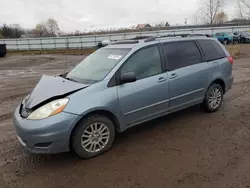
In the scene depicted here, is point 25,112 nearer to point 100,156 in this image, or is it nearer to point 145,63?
point 100,156

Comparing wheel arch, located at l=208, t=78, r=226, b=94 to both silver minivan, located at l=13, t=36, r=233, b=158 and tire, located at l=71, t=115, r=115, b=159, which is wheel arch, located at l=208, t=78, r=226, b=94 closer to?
silver minivan, located at l=13, t=36, r=233, b=158

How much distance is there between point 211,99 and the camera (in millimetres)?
4770

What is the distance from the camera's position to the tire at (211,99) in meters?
4.68

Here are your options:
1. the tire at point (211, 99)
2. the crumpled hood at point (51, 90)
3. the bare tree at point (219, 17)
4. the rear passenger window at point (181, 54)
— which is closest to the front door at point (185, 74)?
the rear passenger window at point (181, 54)

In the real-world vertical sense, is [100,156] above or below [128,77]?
below

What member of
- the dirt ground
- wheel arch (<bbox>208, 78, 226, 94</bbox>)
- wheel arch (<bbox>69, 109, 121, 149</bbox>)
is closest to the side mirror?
wheel arch (<bbox>69, 109, 121, 149</bbox>)

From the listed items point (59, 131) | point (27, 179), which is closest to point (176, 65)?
point (59, 131)

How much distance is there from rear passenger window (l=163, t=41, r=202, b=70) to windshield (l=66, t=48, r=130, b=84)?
87 centimetres

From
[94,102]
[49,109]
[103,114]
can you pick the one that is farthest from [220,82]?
[49,109]

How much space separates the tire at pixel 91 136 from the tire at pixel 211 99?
2.39 metres

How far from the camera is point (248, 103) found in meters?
5.30

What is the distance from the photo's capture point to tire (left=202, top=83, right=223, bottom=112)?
4677mm

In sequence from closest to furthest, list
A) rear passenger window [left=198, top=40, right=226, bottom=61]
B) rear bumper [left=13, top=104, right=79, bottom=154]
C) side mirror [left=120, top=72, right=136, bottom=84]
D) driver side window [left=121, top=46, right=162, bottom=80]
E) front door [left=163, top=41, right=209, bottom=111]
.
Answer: rear bumper [left=13, top=104, right=79, bottom=154]
side mirror [left=120, top=72, right=136, bottom=84]
driver side window [left=121, top=46, right=162, bottom=80]
front door [left=163, top=41, right=209, bottom=111]
rear passenger window [left=198, top=40, right=226, bottom=61]

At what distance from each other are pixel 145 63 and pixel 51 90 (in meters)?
1.64
